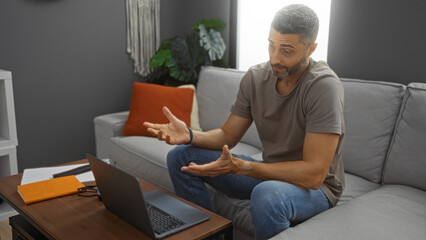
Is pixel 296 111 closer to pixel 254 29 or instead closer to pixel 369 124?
pixel 369 124

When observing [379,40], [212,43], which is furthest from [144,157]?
[379,40]

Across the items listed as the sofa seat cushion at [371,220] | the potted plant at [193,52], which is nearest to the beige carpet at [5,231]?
the potted plant at [193,52]

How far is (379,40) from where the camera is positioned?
2199 mm

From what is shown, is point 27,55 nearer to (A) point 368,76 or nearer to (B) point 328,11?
(B) point 328,11

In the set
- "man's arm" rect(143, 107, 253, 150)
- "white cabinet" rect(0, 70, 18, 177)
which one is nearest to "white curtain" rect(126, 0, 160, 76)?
"white cabinet" rect(0, 70, 18, 177)

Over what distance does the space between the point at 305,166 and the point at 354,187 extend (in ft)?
1.81

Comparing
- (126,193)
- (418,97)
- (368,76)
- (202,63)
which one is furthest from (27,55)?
(418,97)

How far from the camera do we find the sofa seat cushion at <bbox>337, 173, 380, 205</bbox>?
5.59 ft

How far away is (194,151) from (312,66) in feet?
1.87

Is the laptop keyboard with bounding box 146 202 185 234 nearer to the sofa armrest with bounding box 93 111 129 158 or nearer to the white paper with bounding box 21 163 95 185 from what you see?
the white paper with bounding box 21 163 95 185

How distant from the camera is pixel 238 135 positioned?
172cm

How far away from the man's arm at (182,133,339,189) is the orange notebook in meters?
0.51

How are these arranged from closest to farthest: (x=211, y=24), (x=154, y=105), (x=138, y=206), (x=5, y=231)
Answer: (x=138, y=206) < (x=5, y=231) < (x=154, y=105) < (x=211, y=24)

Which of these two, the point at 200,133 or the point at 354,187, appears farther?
the point at 354,187
